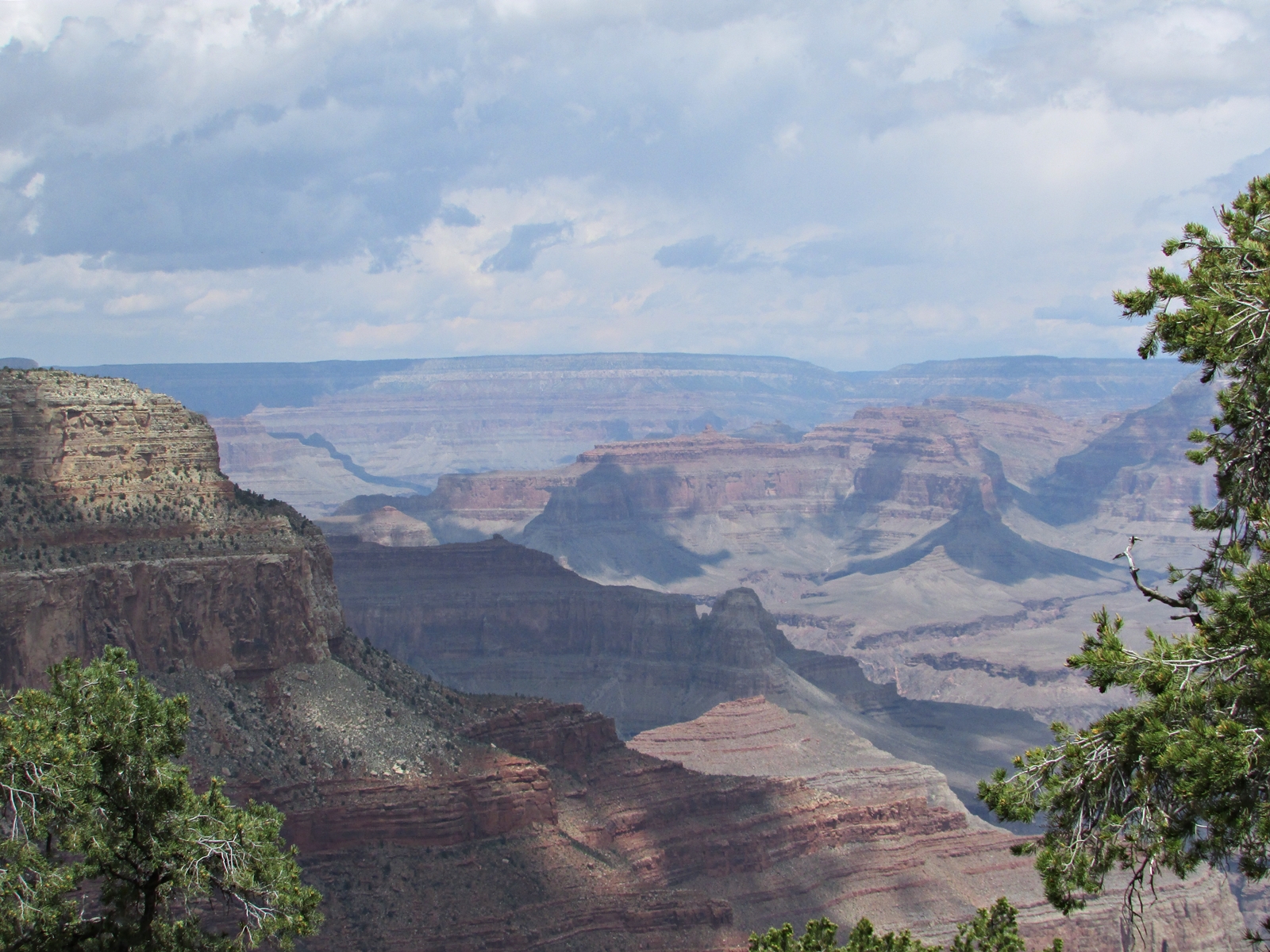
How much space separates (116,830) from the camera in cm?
2016

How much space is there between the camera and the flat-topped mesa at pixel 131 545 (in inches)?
1762

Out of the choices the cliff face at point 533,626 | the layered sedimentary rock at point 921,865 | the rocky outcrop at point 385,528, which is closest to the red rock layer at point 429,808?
the layered sedimentary rock at point 921,865

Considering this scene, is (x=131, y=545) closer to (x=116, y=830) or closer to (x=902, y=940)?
(x=116, y=830)

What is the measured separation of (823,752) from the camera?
264 ft

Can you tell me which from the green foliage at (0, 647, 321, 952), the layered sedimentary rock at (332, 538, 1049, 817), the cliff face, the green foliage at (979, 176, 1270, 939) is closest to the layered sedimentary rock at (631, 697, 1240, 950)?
the layered sedimentary rock at (332, 538, 1049, 817)

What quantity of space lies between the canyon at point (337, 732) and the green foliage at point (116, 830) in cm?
2164

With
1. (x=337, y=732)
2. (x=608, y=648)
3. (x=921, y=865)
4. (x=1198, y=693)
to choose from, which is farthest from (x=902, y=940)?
(x=608, y=648)

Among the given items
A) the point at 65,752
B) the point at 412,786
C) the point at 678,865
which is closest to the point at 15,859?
the point at 65,752

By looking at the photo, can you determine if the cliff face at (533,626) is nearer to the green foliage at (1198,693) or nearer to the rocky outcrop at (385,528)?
the rocky outcrop at (385,528)

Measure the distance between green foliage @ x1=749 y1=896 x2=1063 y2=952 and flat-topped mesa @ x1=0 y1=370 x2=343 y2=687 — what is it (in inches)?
1230

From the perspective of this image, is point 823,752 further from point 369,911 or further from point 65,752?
point 65,752

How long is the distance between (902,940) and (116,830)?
36.9ft

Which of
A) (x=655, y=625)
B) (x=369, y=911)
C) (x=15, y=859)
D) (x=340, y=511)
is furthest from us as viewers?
(x=340, y=511)

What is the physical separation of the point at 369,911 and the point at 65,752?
82.7ft
